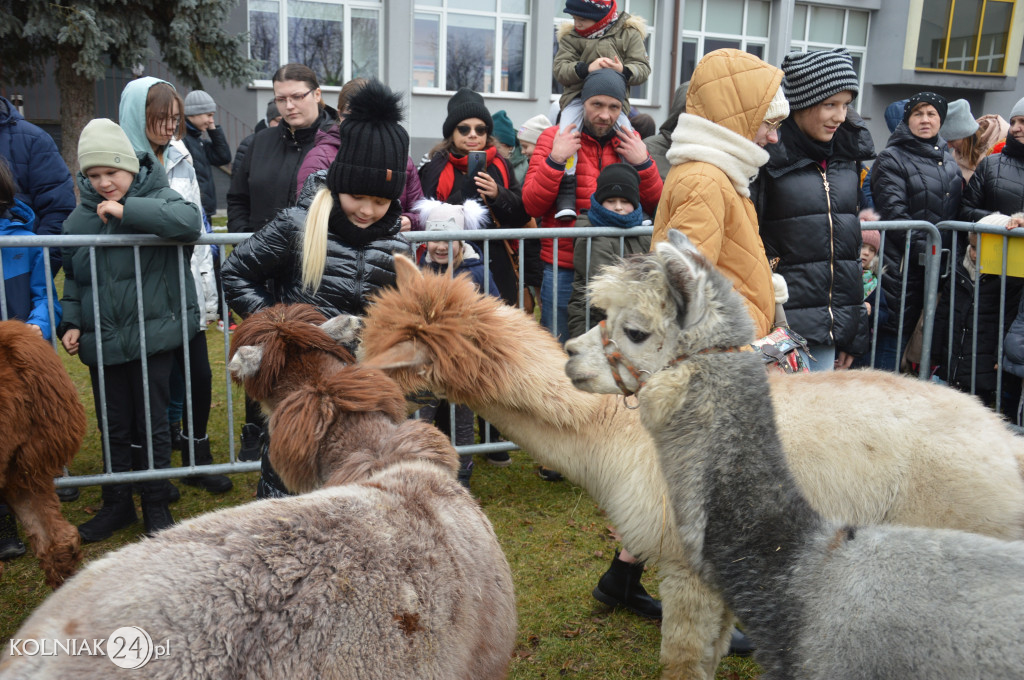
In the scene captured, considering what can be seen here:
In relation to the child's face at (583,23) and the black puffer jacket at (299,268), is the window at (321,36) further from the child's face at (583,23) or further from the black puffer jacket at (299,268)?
the black puffer jacket at (299,268)

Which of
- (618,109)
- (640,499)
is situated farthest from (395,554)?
(618,109)

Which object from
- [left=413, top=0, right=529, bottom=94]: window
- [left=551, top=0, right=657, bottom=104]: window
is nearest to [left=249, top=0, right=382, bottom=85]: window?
[left=413, top=0, right=529, bottom=94]: window

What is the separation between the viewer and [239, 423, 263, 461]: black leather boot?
14.2 ft

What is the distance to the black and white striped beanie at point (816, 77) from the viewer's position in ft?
11.7

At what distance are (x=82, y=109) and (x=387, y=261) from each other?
13985mm

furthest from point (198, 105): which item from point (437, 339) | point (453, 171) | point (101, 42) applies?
point (437, 339)

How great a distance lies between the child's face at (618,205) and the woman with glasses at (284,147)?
2.16m

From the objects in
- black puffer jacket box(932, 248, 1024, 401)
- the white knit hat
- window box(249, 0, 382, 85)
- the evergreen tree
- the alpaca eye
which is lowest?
black puffer jacket box(932, 248, 1024, 401)

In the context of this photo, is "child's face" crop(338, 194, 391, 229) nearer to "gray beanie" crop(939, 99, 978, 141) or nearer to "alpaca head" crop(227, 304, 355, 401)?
"alpaca head" crop(227, 304, 355, 401)

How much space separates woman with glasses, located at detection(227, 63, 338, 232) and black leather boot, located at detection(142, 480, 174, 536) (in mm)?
2125

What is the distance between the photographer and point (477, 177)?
5820mm

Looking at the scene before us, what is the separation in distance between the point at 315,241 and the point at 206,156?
7.00 m

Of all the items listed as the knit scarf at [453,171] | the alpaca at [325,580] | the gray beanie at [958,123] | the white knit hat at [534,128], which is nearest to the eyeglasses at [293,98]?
the knit scarf at [453,171]

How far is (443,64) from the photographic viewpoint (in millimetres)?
19797
